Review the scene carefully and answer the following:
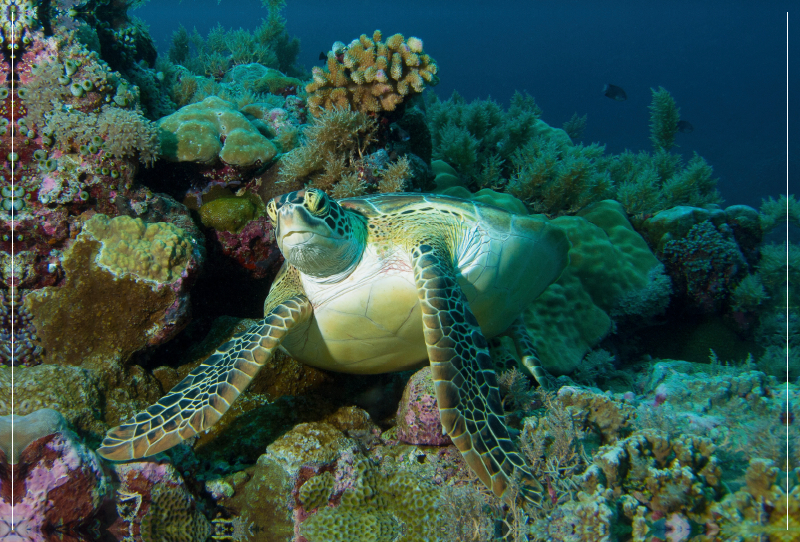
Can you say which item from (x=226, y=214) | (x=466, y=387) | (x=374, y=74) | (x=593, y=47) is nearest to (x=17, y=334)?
(x=226, y=214)

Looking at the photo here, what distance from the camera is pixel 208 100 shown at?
4254 mm

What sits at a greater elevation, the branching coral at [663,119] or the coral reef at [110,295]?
the branching coral at [663,119]

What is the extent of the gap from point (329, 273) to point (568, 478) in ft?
6.35

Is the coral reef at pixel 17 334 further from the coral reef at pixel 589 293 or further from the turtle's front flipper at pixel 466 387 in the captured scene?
the coral reef at pixel 589 293

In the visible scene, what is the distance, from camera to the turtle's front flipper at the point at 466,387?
174 cm

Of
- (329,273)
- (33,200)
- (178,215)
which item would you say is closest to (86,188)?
(33,200)

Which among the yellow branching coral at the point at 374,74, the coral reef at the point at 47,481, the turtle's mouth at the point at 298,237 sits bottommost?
the coral reef at the point at 47,481

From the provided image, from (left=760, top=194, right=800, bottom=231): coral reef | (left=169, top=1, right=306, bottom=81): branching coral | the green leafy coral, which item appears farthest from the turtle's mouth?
(left=169, top=1, right=306, bottom=81): branching coral

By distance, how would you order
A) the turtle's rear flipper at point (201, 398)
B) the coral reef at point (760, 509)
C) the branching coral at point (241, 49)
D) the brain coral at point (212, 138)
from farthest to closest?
the branching coral at point (241, 49) < the brain coral at point (212, 138) < the turtle's rear flipper at point (201, 398) < the coral reef at point (760, 509)

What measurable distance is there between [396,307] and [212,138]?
2761 mm

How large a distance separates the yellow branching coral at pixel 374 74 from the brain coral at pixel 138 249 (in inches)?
93.7

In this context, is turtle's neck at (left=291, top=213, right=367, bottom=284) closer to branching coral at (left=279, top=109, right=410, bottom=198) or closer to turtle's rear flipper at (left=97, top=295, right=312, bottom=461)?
turtle's rear flipper at (left=97, top=295, right=312, bottom=461)

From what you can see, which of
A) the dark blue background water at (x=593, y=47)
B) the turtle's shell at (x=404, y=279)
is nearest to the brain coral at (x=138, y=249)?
the turtle's shell at (x=404, y=279)

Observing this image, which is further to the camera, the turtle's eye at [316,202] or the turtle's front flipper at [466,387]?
the turtle's eye at [316,202]
